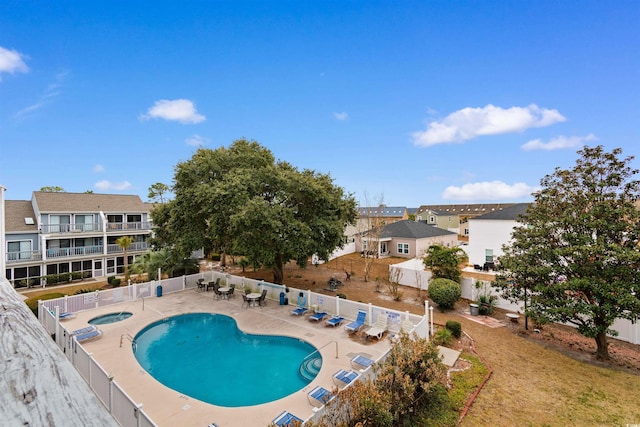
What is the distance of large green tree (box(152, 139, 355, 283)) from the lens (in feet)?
61.1

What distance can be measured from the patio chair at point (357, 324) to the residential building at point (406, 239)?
18.2 m

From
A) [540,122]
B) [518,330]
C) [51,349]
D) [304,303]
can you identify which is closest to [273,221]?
[304,303]

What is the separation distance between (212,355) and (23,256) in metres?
22.7

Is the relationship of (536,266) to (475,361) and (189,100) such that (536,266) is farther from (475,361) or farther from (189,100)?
(189,100)

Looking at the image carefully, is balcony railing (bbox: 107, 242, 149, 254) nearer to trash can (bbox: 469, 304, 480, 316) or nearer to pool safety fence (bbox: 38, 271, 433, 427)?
pool safety fence (bbox: 38, 271, 433, 427)

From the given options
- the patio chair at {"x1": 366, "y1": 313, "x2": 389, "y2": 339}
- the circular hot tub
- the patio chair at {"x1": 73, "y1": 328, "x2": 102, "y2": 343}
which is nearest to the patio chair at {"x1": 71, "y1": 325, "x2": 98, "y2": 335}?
the patio chair at {"x1": 73, "y1": 328, "x2": 102, "y2": 343}

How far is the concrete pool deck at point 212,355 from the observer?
899cm

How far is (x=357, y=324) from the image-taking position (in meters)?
14.9

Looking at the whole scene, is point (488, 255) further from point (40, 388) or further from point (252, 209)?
point (40, 388)

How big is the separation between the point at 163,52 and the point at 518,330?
80.8 feet

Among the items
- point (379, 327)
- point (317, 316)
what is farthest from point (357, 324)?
point (317, 316)

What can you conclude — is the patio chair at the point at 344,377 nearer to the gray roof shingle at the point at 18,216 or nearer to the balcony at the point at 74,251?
the balcony at the point at 74,251

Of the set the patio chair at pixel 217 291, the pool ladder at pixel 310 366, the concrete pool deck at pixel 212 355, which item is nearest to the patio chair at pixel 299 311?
the concrete pool deck at pixel 212 355

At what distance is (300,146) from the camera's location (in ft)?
99.4
